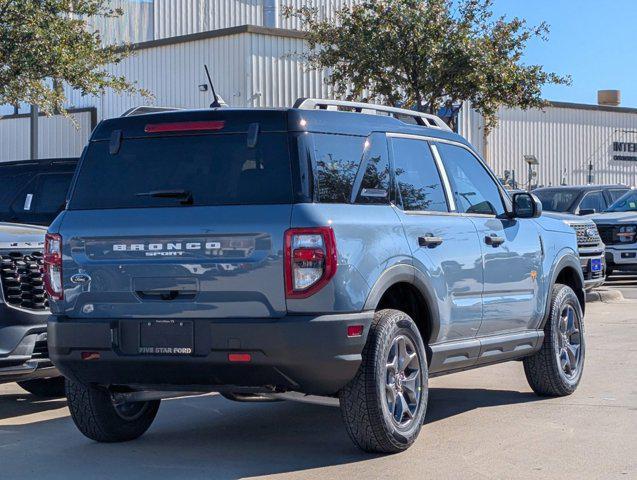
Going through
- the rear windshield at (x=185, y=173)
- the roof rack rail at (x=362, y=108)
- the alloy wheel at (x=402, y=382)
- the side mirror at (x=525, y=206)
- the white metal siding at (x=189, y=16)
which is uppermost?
the white metal siding at (x=189, y=16)

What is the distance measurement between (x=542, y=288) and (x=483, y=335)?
0.99m

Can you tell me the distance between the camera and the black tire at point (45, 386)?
9789mm

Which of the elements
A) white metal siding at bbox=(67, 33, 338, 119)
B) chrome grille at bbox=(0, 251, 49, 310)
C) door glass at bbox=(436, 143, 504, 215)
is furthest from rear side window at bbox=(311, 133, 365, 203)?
white metal siding at bbox=(67, 33, 338, 119)

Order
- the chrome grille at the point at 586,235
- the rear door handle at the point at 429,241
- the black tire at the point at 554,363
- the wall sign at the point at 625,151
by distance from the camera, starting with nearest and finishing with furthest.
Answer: the rear door handle at the point at 429,241
the black tire at the point at 554,363
the chrome grille at the point at 586,235
the wall sign at the point at 625,151

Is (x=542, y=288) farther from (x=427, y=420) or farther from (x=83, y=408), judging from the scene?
(x=83, y=408)

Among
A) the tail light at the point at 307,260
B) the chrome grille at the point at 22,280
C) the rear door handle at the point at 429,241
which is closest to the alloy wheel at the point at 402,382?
the rear door handle at the point at 429,241

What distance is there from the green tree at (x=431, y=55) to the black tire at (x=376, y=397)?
63.1 ft

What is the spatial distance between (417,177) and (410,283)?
83cm

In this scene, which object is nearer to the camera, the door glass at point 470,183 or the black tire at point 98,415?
the black tire at point 98,415

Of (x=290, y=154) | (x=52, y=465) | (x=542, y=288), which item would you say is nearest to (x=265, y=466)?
(x=52, y=465)

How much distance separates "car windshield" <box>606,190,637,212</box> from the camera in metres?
21.7

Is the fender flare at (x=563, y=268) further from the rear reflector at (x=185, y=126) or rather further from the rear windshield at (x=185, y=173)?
the rear reflector at (x=185, y=126)

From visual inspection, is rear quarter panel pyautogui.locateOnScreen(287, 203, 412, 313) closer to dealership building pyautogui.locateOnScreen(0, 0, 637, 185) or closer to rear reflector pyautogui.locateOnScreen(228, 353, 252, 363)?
rear reflector pyautogui.locateOnScreen(228, 353, 252, 363)

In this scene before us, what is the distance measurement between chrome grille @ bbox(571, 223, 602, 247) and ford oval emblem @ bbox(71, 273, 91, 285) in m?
9.62
